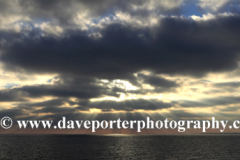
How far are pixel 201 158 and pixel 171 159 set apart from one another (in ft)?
43.5

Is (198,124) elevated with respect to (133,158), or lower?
elevated

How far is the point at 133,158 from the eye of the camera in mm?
81125

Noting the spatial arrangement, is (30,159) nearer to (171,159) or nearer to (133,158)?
(133,158)

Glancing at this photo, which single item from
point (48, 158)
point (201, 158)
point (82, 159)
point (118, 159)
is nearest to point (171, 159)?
point (201, 158)

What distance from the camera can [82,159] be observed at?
77.5 m

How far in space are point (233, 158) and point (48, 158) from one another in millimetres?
69288

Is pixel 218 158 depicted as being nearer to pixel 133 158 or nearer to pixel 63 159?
pixel 133 158

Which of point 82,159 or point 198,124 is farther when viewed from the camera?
point 198,124

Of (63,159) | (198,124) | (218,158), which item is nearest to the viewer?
(63,159)

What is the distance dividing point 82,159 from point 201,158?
4454 cm

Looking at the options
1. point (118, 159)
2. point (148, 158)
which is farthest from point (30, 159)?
point (148, 158)

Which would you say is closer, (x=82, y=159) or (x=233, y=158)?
(x=82, y=159)

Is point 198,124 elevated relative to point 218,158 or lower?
elevated

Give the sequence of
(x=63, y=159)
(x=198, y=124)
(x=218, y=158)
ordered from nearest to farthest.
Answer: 1. (x=63, y=159)
2. (x=218, y=158)
3. (x=198, y=124)
